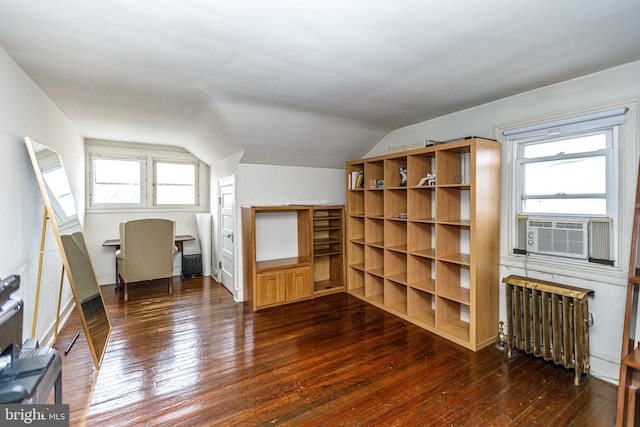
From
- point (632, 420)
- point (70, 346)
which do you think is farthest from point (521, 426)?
point (70, 346)

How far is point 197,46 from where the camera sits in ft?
6.60

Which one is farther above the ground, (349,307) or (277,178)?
(277,178)

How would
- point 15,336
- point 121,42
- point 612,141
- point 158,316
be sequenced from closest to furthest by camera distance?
point 15,336, point 121,42, point 612,141, point 158,316

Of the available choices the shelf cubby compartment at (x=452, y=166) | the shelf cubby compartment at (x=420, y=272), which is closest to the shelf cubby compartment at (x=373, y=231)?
the shelf cubby compartment at (x=420, y=272)

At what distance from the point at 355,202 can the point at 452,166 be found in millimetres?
1603

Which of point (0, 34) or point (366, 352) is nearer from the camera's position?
point (0, 34)

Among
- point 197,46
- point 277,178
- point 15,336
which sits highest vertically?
point 197,46

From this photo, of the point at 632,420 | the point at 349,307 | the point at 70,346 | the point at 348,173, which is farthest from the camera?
the point at 348,173

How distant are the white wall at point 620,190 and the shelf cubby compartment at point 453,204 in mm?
376

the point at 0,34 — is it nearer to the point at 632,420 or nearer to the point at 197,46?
the point at 197,46

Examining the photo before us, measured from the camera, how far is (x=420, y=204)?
11.9 feet

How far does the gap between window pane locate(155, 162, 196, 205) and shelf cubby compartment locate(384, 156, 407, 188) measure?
3.86 meters

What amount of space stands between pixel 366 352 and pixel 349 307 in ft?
→ 3.89

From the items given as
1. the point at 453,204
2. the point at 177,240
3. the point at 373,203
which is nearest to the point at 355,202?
the point at 373,203
